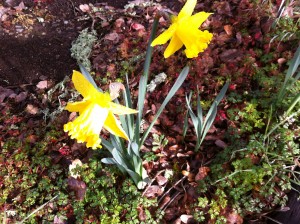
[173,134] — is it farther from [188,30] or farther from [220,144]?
[188,30]

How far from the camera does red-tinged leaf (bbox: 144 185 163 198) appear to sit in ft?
5.92

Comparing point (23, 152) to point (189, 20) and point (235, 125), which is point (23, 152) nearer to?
point (235, 125)

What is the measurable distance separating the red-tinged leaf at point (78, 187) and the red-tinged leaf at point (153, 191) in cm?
38

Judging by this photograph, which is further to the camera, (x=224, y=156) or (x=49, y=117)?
(x=49, y=117)

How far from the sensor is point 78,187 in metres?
1.88

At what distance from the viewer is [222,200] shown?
5.49 ft

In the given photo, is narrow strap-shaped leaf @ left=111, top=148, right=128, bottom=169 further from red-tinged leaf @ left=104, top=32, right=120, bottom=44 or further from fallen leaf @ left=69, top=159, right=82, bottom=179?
red-tinged leaf @ left=104, top=32, right=120, bottom=44

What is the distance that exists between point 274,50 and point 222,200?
1202mm

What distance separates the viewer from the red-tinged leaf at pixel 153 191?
5.92 ft

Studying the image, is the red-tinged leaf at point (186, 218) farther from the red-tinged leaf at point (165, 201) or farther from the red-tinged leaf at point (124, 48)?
the red-tinged leaf at point (124, 48)

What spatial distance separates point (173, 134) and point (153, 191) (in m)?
0.41

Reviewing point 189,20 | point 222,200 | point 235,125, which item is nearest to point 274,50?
point 235,125

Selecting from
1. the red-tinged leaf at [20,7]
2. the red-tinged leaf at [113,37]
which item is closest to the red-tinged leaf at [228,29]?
the red-tinged leaf at [113,37]

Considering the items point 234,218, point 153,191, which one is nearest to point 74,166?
point 153,191
